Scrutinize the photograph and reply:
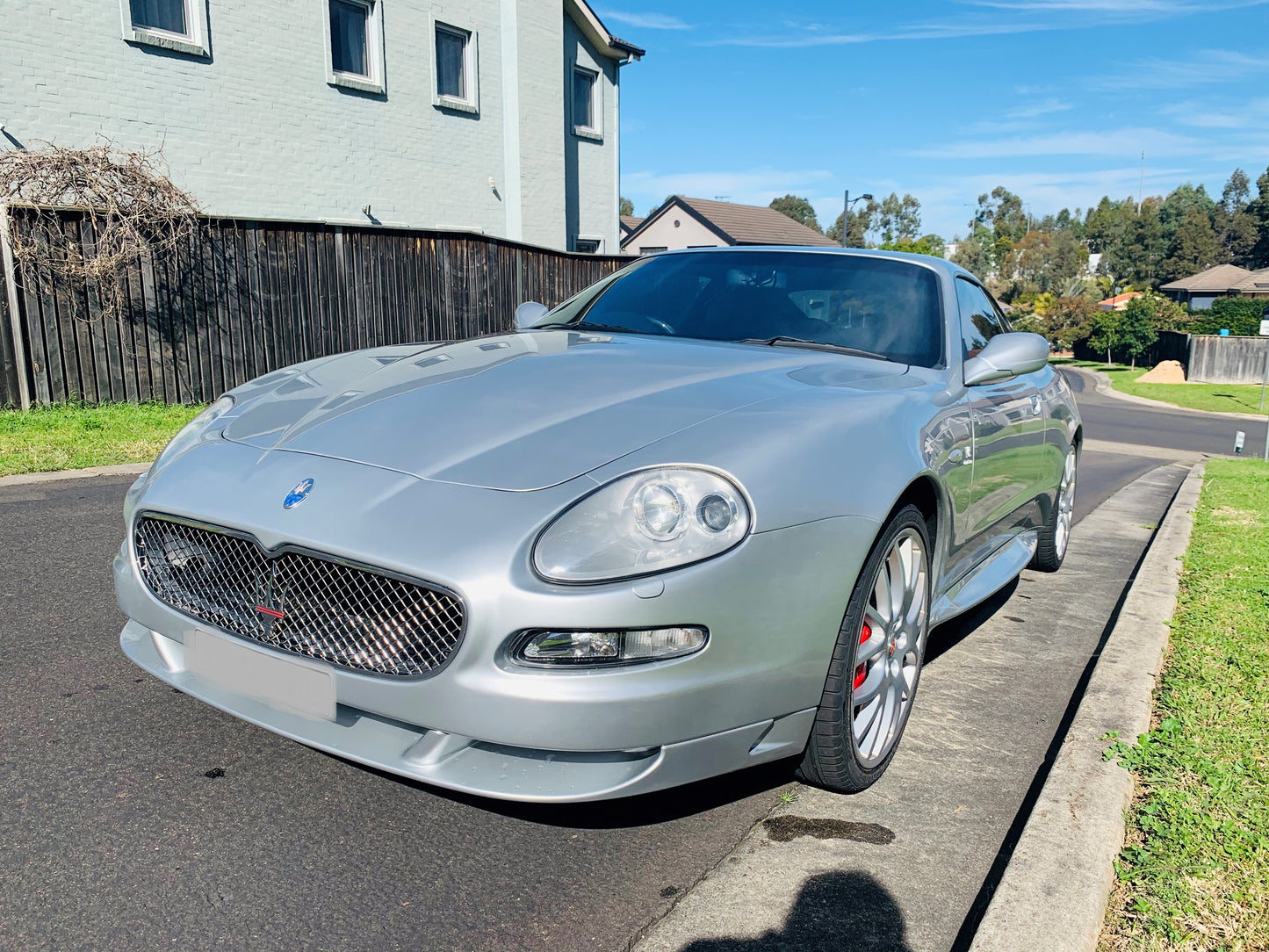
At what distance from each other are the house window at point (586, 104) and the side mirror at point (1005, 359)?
17.7 meters

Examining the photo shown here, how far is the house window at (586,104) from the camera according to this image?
2022 centimetres

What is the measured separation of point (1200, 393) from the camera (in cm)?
3250

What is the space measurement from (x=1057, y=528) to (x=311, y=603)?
4.49 m

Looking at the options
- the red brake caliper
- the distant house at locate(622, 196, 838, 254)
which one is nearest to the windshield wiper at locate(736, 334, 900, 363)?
the red brake caliper

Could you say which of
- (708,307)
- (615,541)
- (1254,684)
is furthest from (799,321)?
(1254,684)

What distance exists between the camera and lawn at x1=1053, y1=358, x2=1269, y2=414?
28297 mm

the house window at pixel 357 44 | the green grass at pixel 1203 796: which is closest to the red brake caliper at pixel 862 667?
the green grass at pixel 1203 796

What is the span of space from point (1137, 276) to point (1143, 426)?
102426 millimetres

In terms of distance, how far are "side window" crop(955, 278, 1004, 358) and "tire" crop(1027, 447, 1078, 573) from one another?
1.05 m

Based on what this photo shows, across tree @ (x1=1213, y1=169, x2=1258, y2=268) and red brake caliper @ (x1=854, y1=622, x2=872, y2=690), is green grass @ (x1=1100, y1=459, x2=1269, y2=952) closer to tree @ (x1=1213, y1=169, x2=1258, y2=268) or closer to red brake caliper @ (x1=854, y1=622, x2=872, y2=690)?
red brake caliper @ (x1=854, y1=622, x2=872, y2=690)

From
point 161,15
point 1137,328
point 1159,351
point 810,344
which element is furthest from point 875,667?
point 1137,328

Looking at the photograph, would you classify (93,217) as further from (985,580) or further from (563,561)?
(563,561)

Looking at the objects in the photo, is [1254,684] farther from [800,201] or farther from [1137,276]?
[800,201]

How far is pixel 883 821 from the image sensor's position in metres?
A: 2.70
